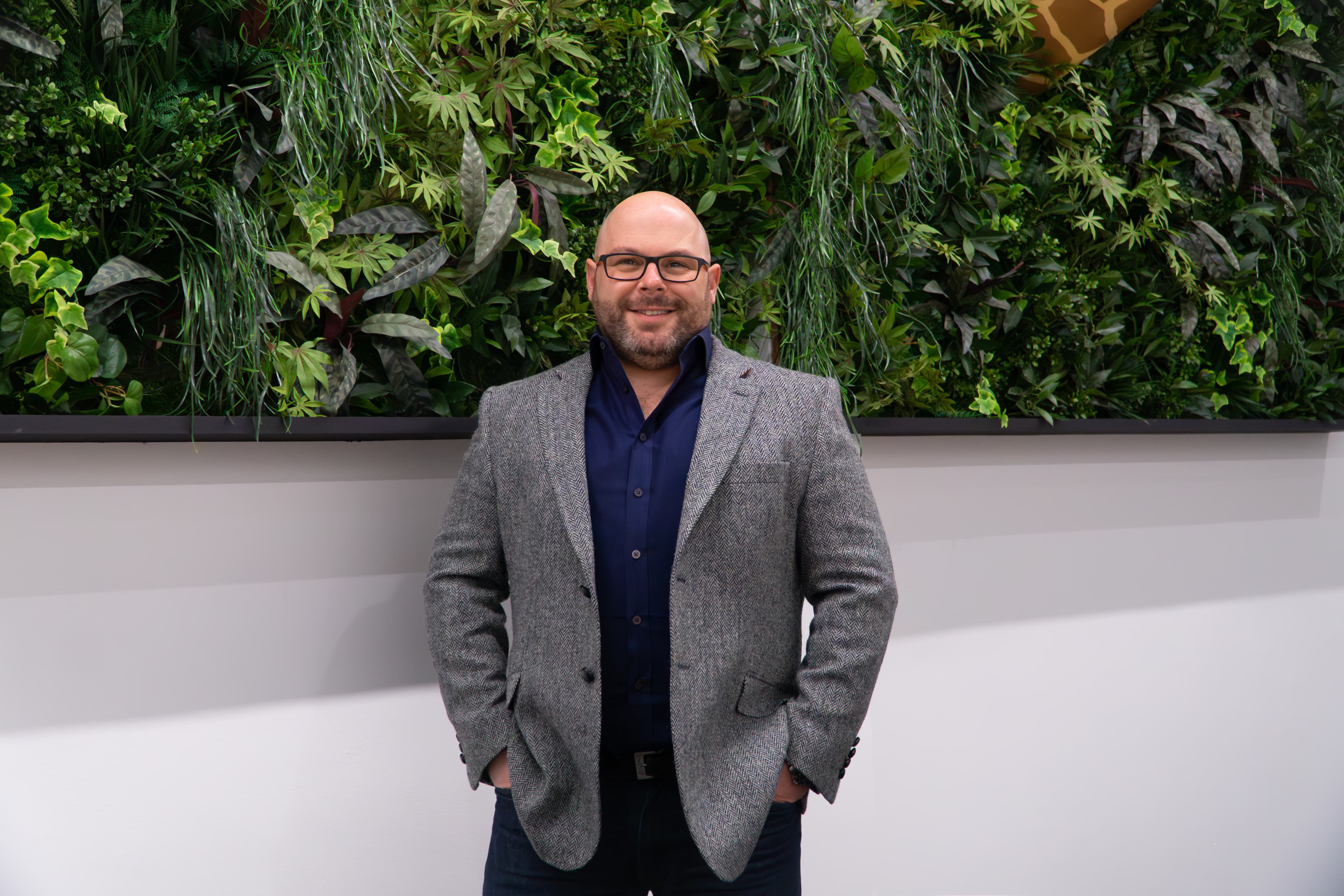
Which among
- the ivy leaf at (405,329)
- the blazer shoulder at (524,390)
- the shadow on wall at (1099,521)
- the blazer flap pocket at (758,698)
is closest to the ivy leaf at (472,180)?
the ivy leaf at (405,329)

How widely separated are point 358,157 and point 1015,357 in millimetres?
1549

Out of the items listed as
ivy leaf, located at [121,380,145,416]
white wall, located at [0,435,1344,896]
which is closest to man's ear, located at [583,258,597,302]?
white wall, located at [0,435,1344,896]

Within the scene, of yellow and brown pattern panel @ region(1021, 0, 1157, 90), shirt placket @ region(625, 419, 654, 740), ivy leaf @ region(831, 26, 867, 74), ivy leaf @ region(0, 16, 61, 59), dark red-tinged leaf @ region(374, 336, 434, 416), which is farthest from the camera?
yellow and brown pattern panel @ region(1021, 0, 1157, 90)

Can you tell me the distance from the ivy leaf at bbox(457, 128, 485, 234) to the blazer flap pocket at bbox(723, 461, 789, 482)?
0.66 meters

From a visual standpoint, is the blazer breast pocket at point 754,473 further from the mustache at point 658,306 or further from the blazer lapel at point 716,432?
the mustache at point 658,306

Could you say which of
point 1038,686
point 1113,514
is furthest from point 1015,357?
point 1038,686

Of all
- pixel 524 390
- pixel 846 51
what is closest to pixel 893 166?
pixel 846 51

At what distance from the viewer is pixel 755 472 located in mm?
1403

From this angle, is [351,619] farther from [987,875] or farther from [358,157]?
[987,875]

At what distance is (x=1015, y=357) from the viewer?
2285mm

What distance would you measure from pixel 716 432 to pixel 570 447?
0.22 m

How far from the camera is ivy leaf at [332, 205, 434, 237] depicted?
1.59m

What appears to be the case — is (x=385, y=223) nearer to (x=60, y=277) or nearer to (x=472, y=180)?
(x=472, y=180)

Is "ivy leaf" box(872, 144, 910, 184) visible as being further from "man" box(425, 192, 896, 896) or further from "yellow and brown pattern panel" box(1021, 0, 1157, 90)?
"man" box(425, 192, 896, 896)
